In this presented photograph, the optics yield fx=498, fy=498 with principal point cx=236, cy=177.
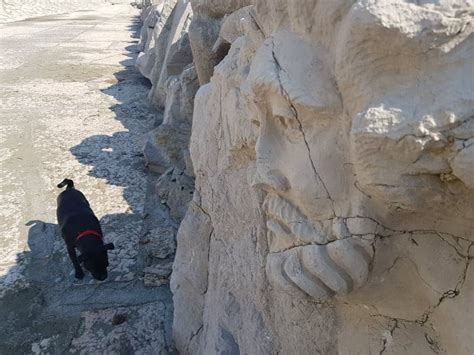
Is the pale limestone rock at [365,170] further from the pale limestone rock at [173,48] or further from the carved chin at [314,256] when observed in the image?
the pale limestone rock at [173,48]

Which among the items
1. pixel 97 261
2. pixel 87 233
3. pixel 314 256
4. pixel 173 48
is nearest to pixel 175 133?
pixel 173 48

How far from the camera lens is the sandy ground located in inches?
97.8

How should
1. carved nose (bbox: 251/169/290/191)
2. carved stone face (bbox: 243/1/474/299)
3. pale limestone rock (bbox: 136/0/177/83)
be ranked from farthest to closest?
pale limestone rock (bbox: 136/0/177/83) → carved nose (bbox: 251/169/290/191) → carved stone face (bbox: 243/1/474/299)

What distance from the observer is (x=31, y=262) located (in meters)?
3.00

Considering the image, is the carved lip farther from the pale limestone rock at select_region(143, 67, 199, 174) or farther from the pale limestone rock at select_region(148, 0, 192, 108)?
the pale limestone rock at select_region(148, 0, 192, 108)

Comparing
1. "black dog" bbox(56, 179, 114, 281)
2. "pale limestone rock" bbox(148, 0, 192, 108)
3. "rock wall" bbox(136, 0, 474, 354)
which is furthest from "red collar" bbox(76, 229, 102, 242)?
"pale limestone rock" bbox(148, 0, 192, 108)

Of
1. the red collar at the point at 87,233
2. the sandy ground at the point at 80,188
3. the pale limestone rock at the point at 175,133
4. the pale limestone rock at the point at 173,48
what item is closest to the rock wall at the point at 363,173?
the sandy ground at the point at 80,188

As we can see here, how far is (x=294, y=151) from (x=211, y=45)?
218 cm

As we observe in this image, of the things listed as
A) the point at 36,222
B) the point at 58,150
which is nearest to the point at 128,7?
the point at 58,150

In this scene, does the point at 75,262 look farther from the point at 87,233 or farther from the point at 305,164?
the point at 305,164

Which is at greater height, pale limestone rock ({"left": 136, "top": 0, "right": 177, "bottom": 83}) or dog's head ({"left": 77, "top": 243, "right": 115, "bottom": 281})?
dog's head ({"left": 77, "top": 243, "right": 115, "bottom": 281})

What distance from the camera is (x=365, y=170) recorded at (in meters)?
0.87

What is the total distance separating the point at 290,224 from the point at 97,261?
6.25 feet

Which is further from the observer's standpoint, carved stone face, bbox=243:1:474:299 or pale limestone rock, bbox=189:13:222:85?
pale limestone rock, bbox=189:13:222:85
